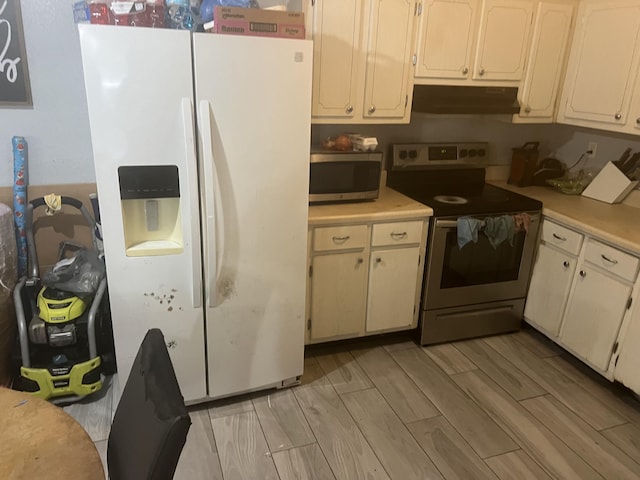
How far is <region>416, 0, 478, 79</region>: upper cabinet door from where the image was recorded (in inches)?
104

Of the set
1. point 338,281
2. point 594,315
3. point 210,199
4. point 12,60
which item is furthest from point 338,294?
point 12,60

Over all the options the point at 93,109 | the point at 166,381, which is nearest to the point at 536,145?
the point at 93,109

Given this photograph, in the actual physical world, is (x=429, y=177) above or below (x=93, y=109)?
below

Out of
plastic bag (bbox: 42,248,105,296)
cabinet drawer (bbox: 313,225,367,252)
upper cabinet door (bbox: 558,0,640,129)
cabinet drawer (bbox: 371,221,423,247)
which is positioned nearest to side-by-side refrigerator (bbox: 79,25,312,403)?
cabinet drawer (bbox: 313,225,367,252)

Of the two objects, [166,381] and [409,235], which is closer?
[166,381]

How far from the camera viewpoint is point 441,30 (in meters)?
2.67

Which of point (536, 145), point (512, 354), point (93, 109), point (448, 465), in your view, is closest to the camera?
point (93, 109)

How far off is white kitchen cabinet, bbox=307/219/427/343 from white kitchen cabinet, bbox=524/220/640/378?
78 cm

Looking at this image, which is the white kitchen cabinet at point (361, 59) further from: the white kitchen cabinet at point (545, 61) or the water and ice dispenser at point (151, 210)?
the water and ice dispenser at point (151, 210)

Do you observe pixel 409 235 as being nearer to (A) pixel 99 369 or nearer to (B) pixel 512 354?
(B) pixel 512 354

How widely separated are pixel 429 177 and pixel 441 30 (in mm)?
911

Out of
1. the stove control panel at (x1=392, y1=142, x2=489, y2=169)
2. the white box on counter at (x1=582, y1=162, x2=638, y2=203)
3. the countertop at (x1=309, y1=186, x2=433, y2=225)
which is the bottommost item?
the countertop at (x1=309, y1=186, x2=433, y2=225)

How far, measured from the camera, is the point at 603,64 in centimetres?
281

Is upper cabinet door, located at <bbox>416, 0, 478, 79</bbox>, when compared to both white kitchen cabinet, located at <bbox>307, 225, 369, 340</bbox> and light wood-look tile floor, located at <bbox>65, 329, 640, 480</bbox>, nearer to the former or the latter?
white kitchen cabinet, located at <bbox>307, 225, 369, 340</bbox>
